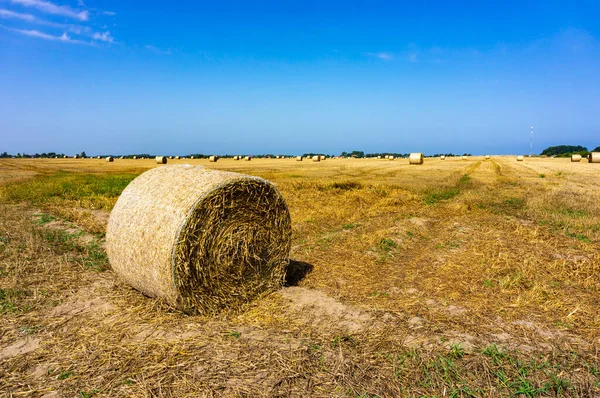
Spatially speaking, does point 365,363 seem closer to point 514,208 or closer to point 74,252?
point 74,252

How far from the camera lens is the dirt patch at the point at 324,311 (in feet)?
15.9

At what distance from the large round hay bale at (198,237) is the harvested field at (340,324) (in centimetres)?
32

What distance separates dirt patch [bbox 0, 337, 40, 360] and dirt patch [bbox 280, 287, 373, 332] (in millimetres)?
3080

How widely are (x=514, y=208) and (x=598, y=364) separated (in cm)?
1001

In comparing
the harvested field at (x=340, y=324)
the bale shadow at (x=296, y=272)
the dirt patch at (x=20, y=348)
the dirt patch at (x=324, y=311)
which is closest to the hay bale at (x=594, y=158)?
the harvested field at (x=340, y=324)

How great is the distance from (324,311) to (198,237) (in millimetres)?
2027

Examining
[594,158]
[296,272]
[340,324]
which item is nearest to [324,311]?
[340,324]

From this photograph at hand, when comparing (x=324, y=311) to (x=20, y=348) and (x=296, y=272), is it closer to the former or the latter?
(x=296, y=272)

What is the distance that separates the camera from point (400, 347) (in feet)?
13.8

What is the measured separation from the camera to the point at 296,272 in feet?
23.3

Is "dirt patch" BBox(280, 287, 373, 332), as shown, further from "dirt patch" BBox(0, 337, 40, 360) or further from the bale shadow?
"dirt patch" BBox(0, 337, 40, 360)

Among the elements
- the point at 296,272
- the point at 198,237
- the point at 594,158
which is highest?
the point at 594,158

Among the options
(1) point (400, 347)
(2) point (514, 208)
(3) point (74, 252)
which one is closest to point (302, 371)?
(1) point (400, 347)

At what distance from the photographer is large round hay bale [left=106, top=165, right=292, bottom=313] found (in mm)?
5062
